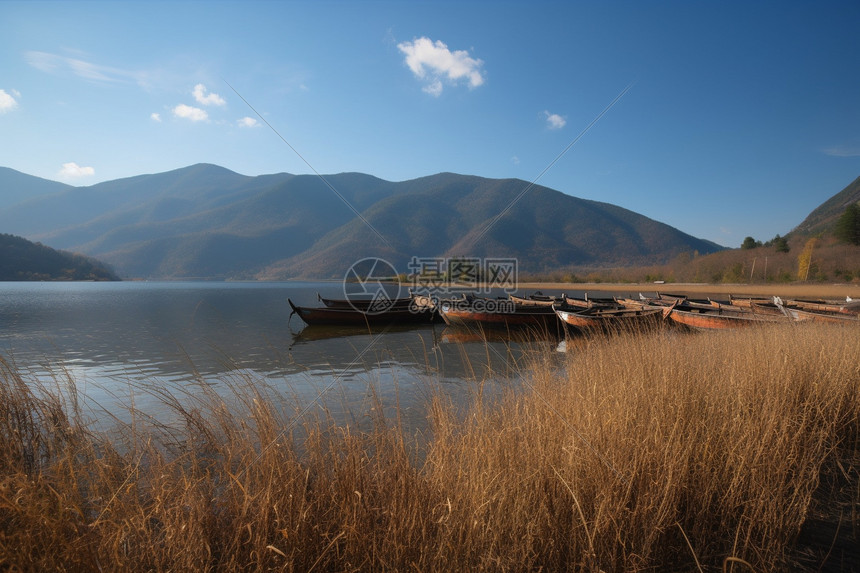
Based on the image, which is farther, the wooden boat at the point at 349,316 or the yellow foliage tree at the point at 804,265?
the yellow foliage tree at the point at 804,265

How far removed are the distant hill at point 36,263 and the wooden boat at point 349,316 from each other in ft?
372

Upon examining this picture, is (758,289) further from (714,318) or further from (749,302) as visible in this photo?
(714,318)

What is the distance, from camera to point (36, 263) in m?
101

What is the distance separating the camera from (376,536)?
2426 mm

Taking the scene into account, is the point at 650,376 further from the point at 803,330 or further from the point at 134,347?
the point at 134,347

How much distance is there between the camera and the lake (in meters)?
7.82

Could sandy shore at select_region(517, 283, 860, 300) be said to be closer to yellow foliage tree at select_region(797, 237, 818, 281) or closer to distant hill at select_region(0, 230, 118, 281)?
yellow foliage tree at select_region(797, 237, 818, 281)

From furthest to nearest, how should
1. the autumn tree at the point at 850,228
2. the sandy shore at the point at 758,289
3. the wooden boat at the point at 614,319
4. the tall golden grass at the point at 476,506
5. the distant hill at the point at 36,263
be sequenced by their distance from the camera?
1. the distant hill at the point at 36,263
2. the autumn tree at the point at 850,228
3. the sandy shore at the point at 758,289
4. the wooden boat at the point at 614,319
5. the tall golden grass at the point at 476,506

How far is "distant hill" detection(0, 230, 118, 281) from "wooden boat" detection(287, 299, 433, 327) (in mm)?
113523

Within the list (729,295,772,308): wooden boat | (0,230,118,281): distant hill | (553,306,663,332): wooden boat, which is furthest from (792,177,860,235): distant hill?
(0,230,118,281): distant hill

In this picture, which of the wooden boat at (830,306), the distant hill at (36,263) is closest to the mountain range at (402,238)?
the distant hill at (36,263)

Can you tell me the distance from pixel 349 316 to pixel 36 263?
4712 inches

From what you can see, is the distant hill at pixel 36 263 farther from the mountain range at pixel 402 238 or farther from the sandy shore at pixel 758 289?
the sandy shore at pixel 758 289

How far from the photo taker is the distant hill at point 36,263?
316ft
